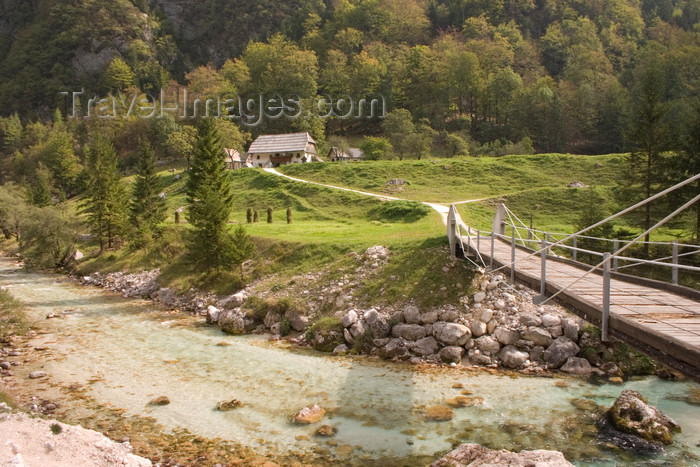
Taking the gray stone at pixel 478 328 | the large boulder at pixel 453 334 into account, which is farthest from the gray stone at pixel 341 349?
the gray stone at pixel 478 328

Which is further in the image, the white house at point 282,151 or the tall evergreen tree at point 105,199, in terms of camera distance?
the white house at point 282,151

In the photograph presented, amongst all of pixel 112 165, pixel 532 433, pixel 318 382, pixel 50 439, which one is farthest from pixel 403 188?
pixel 50 439

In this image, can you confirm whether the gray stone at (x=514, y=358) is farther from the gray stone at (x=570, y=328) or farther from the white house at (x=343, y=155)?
the white house at (x=343, y=155)

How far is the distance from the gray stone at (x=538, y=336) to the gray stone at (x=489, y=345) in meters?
1.09

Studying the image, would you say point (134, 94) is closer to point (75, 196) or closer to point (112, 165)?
point (75, 196)

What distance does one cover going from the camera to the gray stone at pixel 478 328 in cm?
1875

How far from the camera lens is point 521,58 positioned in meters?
104

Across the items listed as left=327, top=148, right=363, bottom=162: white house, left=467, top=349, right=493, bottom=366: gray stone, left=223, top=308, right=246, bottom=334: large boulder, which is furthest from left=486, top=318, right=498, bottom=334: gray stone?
left=327, top=148, right=363, bottom=162: white house

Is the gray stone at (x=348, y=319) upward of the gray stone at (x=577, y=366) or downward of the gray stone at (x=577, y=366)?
upward

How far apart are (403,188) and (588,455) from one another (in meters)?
37.8

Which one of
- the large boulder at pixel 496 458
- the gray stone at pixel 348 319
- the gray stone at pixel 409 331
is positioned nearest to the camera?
the large boulder at pixel 496 458

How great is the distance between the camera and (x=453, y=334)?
18.5 m

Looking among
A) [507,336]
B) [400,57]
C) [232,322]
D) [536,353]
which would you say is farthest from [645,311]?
[400,57]

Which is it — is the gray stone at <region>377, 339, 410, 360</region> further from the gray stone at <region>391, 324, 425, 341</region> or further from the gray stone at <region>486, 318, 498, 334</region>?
the gray stone at <region>486, 318, 498, 334</region>
